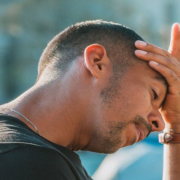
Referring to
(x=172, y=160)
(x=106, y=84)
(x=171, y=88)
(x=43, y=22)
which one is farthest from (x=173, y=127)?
(x=43, y=22)

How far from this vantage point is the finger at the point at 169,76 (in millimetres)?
2463

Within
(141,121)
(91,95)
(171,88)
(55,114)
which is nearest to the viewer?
(55,114)

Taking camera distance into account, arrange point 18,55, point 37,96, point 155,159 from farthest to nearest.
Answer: point 18,55, point 155,159, point 37,96

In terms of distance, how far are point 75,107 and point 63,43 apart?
17.0 inches

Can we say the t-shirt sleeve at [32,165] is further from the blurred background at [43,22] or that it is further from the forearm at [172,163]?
the blurred background at [43,22]

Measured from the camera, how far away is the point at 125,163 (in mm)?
5543

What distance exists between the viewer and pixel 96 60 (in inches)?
93.1

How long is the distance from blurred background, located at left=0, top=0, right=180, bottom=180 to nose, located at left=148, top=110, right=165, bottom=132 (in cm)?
1400

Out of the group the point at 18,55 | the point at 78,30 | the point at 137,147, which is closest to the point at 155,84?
the point at 78,30

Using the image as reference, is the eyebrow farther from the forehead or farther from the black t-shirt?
the black t-shirt

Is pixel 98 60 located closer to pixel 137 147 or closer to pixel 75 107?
pixel 75 107

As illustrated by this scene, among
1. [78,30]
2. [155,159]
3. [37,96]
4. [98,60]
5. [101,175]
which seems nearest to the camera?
[37,96]

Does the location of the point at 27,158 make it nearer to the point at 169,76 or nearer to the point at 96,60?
the point at 96,60

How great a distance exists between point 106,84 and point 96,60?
0.14 metres
